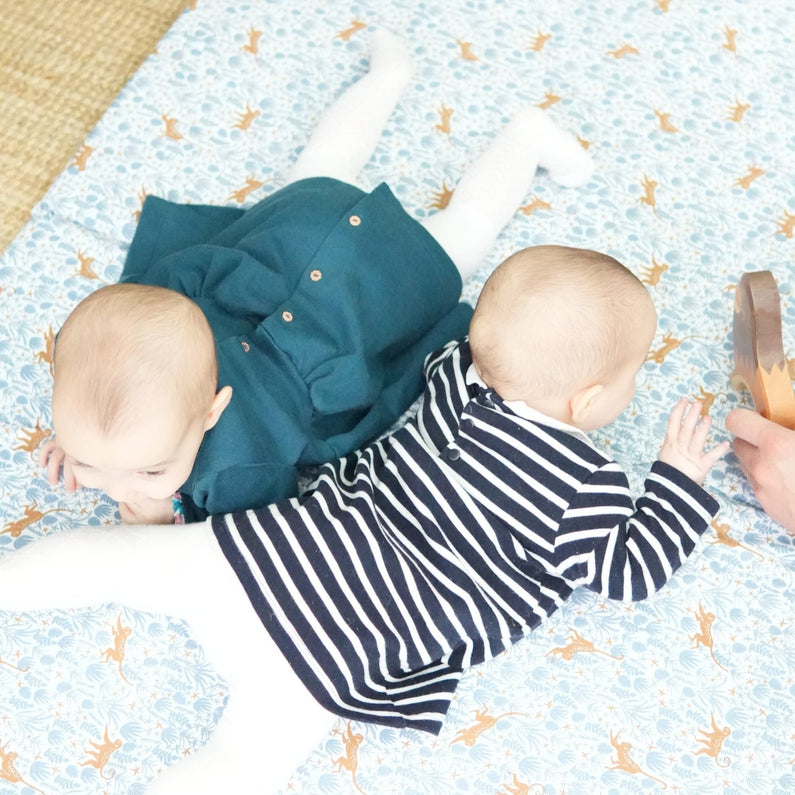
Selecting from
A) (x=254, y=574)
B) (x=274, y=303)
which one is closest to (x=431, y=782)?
(x=254, y=574)

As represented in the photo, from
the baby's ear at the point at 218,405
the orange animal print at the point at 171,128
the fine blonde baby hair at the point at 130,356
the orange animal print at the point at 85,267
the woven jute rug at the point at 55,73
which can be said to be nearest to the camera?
the fine blonde baby hair at the point at 130,356

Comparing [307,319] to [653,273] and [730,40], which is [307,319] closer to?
[653,273]

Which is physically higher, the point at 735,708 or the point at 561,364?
the point at 561,364

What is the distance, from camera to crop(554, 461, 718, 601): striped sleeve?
1.06 metres

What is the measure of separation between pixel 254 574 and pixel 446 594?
226 millimetres

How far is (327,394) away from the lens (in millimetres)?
1146

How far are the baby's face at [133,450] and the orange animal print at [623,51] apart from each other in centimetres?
97

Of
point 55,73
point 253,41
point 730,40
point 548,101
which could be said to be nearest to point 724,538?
point 548,101

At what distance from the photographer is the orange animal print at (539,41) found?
150 centimetres

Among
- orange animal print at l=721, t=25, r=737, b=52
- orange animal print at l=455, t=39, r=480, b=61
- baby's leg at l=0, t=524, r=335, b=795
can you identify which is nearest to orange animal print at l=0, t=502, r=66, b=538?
baby's leg at l=0, t=524, r=335, b=795

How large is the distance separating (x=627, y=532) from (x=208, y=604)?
498mm

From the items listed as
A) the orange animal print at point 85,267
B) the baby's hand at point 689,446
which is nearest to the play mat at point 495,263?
the orange animal print at point 85,267

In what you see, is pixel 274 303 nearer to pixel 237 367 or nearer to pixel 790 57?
pixel 237 367

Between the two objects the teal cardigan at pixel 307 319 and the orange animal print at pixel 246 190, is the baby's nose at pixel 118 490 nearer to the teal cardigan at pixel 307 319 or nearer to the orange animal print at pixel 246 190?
the teal cardigan at pixel 307 319
